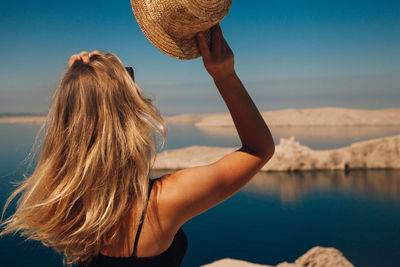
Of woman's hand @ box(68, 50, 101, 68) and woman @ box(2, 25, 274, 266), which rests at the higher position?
woman's hand @ box(68, 50, 101, 68)

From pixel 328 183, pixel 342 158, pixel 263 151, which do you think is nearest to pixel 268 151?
pixel 263 151

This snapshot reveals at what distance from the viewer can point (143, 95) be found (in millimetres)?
868

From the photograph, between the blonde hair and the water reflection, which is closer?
the blonde hair

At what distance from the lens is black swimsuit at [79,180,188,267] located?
0.81m

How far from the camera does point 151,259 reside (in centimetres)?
81

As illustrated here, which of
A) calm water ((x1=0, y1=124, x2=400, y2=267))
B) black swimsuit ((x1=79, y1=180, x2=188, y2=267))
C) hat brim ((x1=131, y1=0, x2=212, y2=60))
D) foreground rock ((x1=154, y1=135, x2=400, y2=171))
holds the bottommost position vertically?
calm water ((x1=0, y1=124, x2=400, y2=267))

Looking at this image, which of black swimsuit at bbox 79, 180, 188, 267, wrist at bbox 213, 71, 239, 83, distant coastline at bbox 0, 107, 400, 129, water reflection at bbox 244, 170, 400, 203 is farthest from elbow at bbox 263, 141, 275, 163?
distant coastline at bbox 0, 107, 400, 129

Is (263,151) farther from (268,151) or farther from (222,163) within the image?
(222,163)

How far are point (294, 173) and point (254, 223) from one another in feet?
23.8

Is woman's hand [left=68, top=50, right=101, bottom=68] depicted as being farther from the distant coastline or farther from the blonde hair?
the distant coastline

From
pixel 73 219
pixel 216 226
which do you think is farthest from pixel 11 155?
pixel 73 219

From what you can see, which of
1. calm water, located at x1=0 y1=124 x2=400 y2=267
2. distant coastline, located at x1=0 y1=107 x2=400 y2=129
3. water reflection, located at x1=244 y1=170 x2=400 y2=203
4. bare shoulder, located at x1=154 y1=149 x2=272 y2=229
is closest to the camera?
bare shoulder, located at x1=154 y1=149 x2=272 y2=229

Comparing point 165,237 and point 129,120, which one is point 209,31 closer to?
point 129,120

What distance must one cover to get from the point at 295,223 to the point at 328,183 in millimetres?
5639
